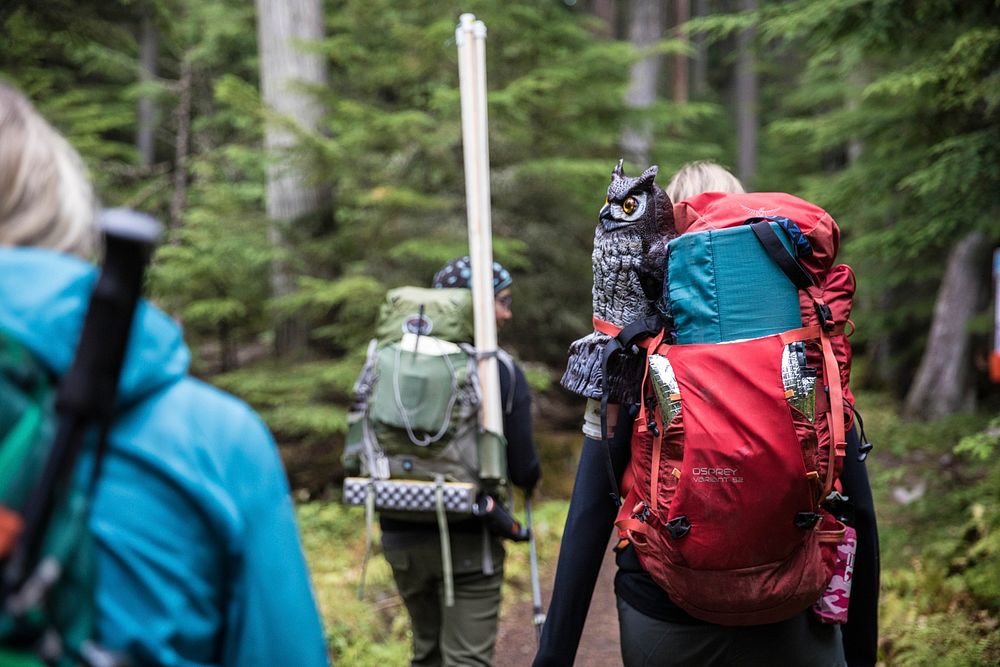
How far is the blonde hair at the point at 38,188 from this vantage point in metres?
1.20

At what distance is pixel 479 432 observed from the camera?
3.54 meters

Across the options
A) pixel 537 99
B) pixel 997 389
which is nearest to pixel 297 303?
pixel 537 99

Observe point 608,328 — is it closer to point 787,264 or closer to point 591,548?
point 787,264

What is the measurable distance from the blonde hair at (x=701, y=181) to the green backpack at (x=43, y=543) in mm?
1809

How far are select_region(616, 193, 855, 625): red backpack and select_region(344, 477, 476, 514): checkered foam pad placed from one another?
4.68 ft

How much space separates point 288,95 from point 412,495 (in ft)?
21.8

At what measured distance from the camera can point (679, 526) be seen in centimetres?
189

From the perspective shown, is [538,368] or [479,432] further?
[538,368]

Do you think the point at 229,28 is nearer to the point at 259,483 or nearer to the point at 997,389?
the point at 259,483

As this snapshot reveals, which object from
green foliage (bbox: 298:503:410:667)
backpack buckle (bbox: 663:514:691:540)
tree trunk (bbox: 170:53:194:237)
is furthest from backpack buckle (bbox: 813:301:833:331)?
tree trunk (bbox: 170:53:194:237)

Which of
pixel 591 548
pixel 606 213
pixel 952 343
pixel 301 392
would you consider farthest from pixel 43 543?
pixel 952 343

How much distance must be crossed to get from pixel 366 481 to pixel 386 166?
4.98 meters

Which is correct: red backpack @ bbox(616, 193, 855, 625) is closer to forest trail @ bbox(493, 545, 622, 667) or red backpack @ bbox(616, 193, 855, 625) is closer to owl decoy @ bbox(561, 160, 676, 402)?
owl decoy @ bbox(561, 160, 676, 402)

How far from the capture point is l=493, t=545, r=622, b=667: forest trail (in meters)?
5.45
